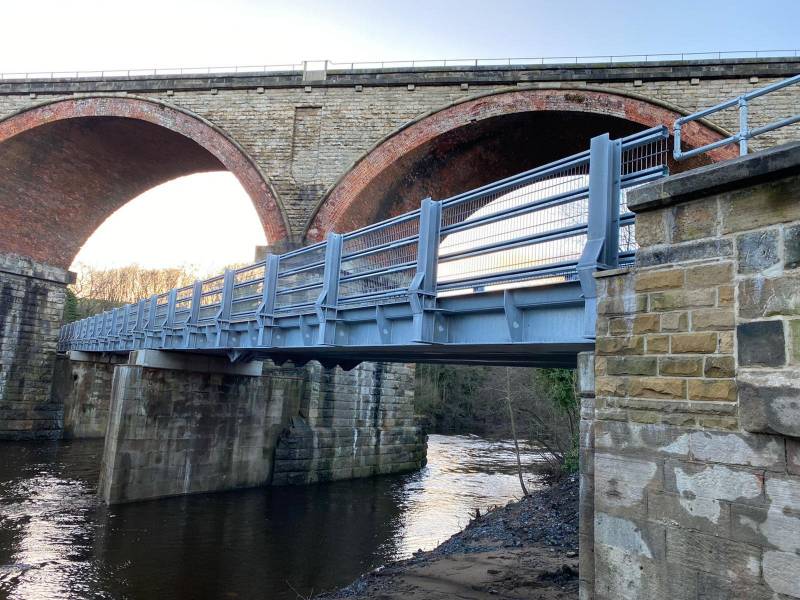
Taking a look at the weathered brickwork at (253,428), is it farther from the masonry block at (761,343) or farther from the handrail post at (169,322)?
the masonry block at (761,343)

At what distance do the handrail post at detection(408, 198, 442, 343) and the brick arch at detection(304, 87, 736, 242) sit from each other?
39.8 feet

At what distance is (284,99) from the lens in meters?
20.6

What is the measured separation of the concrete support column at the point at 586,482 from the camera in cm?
468

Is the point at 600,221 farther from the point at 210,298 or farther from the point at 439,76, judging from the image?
the point at 439,76

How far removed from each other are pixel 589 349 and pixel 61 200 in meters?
26.9

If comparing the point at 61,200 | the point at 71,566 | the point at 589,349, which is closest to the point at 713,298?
the point at 589,349

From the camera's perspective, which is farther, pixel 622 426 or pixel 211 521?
pixel 211 521

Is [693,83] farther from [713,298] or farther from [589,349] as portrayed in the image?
[713,298]

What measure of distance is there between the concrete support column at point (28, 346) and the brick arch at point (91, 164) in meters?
0.98

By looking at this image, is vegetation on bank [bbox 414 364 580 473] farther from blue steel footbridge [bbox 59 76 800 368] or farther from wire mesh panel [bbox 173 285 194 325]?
blue steel footbridge [bbox 59 76 800 368]

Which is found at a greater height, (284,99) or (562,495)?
(284,99)

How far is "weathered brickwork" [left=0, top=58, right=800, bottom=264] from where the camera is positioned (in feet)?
57.7

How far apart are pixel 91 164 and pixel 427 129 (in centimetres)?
1504

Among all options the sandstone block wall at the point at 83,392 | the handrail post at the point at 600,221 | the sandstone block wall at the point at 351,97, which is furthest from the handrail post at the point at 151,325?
the handrail post at the point at 600,221
